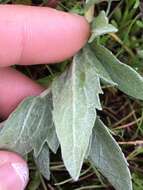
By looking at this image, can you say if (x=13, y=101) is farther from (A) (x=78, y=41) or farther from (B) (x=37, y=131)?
(A) (x=78, y=41)

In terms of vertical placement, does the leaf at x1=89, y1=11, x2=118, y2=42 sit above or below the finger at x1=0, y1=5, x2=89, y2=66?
above

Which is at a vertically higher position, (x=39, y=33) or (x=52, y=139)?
(x=39, y=33)

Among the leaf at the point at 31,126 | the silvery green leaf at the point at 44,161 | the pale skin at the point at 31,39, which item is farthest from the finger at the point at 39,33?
the silvery green leaf at the point at 44,161

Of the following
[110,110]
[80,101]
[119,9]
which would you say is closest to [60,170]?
[110,110]

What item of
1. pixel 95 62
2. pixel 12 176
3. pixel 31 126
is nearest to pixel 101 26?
pixel 95 62

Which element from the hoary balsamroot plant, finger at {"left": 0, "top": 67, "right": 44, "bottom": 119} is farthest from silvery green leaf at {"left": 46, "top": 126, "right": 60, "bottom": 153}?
finger at {"left": 0, "top": 67, "right": 44, "bottom": 119}

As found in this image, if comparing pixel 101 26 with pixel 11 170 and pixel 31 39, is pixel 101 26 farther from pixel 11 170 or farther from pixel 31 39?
pixel 11 170

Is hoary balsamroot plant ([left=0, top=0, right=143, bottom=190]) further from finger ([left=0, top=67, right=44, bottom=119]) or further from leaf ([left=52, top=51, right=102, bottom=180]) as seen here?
finger ([left=0, top=67, right=44, bottom=119])
